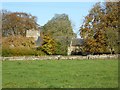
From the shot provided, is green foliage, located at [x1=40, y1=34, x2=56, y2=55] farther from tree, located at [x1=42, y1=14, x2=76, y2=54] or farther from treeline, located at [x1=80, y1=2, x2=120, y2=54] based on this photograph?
treeline, located at [x1=80, y1=2, x2=120, y2=54]

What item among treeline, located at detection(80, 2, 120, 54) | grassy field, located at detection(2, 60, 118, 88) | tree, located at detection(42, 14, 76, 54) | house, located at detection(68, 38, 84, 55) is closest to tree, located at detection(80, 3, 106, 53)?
treeline, located at detection(80, 2, 120, 54)

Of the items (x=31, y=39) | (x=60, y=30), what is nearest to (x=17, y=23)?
(x=31, y=39)

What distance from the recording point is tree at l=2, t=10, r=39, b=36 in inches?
3034

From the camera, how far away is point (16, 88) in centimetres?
1188

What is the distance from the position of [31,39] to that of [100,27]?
65.6ft

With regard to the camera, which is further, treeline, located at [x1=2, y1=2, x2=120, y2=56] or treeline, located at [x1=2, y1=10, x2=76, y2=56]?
treeline, located at [x1=2, y1=10, x2=76, y2=56]

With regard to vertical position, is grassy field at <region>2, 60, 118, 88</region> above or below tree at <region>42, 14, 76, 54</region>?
below

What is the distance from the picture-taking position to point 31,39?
7131cm

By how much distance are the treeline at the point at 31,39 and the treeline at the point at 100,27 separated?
7611mm

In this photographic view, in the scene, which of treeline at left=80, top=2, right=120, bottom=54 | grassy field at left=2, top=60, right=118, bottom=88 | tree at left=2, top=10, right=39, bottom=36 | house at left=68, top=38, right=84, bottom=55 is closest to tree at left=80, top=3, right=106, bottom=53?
treeline at left=80, top=2, right=120, bottom=54

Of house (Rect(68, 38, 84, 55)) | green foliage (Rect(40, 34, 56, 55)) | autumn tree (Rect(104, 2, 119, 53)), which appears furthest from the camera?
house (Rect(68, 38, 84, 55))

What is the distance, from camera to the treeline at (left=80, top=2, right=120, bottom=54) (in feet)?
182

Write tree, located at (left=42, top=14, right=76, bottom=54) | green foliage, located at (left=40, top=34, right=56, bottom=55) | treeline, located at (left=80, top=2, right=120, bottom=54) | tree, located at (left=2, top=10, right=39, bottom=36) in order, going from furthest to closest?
tree, located at (left=2, top=10, right=39, bottom=36)
tree, located at (left=42, top=14, right=76, bottom=54)
green foliage, located at (left=40, top=34, right=56, bottom=55)
treeline, located at (left=80, top=2, right=120, bottom=54)

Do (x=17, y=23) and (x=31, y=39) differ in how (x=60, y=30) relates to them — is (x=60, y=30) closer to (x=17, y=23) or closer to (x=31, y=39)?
(x=31, y=39)
